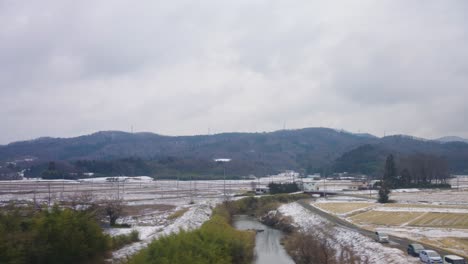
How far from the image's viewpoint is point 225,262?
798 inches

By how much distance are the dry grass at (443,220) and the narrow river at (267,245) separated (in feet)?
40.3

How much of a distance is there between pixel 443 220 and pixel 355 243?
1284cm

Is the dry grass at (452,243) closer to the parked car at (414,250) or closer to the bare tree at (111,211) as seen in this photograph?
the parked car at (414,250)

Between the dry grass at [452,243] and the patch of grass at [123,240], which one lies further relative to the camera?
the patch of grass at [123,240]

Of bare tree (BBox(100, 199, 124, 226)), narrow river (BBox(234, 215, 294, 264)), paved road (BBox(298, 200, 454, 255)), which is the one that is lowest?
narrow river (BBox(234, 215, 294, 264))

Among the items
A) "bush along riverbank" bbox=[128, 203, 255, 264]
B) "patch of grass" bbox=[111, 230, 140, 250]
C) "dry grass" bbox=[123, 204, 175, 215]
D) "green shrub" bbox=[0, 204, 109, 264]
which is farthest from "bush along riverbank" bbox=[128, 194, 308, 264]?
"dry grass" bbox=[123, 204, 175, 215]

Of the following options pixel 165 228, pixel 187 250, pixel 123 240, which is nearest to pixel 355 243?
pixel 165 228

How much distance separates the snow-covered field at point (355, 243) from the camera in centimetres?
2572

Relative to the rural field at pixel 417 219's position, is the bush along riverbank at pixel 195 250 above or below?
above

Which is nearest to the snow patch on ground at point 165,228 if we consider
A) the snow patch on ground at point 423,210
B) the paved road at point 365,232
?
the paved road at point 365,232

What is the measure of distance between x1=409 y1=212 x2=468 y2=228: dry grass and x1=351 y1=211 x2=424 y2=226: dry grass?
1222 millimetres

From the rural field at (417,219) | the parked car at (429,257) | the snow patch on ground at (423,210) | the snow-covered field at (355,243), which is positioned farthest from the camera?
the snow patch on ground at (423,210)

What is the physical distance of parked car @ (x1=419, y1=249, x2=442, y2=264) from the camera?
22.6 metres

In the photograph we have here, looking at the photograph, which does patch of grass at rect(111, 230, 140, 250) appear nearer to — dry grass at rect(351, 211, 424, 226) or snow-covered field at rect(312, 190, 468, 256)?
snow-covered field at rect(312, 190, 468, 256)
